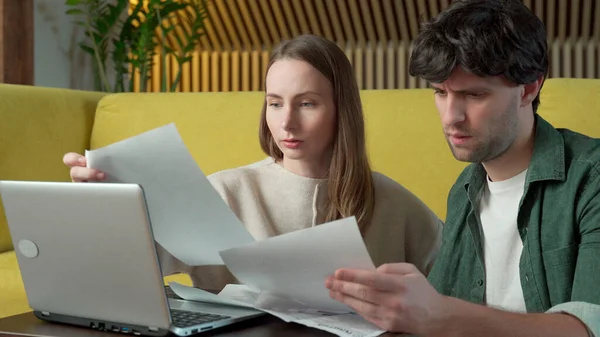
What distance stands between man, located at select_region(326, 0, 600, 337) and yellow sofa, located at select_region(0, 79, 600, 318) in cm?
64

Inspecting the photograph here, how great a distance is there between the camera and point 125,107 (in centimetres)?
241

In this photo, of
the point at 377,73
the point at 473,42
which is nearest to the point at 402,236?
the point at 473,42

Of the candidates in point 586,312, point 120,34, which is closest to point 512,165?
point 586,312

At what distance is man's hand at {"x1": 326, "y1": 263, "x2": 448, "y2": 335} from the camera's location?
2.84 ft

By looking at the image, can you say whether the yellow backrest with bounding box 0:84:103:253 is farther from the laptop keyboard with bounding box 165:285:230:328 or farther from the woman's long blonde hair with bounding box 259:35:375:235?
the laptop keyboard with bounding box 165:285:230:328

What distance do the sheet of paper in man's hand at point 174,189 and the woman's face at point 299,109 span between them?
1.20ft

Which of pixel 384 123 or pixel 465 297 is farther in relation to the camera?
pixel 384 123

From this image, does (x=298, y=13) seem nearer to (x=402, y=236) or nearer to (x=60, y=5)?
(x=60, y=5)

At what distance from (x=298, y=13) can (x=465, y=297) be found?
4803 millimetres

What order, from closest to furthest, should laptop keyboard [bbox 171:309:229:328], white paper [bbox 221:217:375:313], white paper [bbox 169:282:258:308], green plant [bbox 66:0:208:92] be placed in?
white paper [bbox 221:217:375:313] → laptop keyboard [bbox 171:309:229:328] → white paper [bbox 169:282:258:308] → green plant [bbox 66:0:208:92]

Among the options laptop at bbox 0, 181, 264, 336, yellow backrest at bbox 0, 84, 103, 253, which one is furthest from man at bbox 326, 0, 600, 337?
yellow backrest at bbox 0, 84, 103, 253

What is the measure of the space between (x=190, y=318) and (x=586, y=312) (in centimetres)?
47

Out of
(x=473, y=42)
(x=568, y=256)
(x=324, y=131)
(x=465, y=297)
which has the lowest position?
(x=465, y=297)

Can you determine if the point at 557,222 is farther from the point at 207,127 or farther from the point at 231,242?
the point at 207,127
